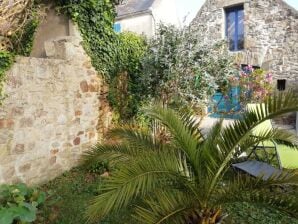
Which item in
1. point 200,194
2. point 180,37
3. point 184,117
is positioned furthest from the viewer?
point 180,37

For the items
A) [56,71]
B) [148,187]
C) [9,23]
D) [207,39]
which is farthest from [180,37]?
[148,187]

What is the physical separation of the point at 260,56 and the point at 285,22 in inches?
56.7

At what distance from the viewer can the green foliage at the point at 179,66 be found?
22.1ft

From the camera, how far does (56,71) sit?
16.1ft

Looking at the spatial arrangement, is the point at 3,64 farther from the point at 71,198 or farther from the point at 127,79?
the point at 127,79

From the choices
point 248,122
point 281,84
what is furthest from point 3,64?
point 281,84

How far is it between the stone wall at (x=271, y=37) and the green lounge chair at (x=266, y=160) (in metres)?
4.62

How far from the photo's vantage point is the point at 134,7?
46.8 feet

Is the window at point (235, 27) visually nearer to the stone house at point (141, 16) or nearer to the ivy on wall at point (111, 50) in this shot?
the stone house at point (141, 16)

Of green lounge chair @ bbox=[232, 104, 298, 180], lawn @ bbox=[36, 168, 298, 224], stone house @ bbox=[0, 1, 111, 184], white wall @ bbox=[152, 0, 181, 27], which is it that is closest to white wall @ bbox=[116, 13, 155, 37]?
white wall @ bbox=[152, 0, 181, 27]

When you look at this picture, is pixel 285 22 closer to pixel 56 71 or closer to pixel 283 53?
pixel 283 53

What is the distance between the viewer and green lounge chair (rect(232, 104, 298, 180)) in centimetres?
430

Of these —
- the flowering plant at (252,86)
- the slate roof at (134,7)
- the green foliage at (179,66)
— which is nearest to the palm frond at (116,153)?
the green foliage at (179,66)

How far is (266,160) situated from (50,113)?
4100 mm
